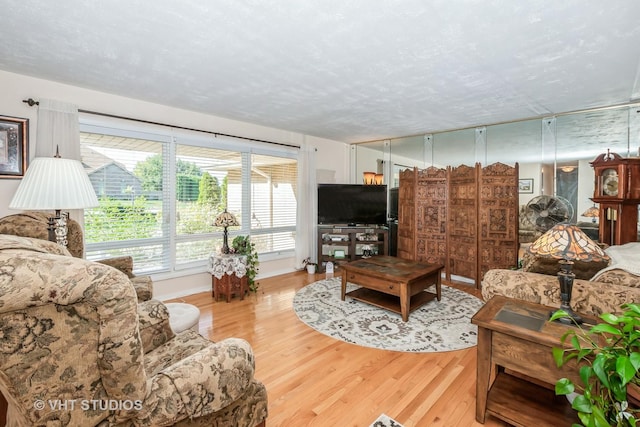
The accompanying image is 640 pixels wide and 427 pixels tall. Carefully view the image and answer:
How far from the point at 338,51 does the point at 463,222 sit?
326cm

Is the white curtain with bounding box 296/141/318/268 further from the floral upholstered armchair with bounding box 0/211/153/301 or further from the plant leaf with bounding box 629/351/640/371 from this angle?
the plant leaf with bounding box 629/351/640/371

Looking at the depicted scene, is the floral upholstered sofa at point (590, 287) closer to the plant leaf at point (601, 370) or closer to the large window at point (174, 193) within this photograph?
the plant leaf at point (601, 370)

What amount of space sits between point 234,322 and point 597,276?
3.07 metres

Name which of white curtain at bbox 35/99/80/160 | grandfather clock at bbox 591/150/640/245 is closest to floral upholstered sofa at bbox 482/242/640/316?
grandfather clock at bbox 591/150/640/245

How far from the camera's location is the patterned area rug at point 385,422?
1701 millimetres

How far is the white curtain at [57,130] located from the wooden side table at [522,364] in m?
3.81

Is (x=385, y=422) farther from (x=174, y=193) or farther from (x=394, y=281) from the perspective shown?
(x=174, y=193)

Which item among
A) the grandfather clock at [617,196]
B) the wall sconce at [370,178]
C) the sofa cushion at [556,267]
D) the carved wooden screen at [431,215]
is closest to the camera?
the sofa cushion at [556,267]

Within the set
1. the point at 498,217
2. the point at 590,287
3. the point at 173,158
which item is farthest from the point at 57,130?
the point at 498,217

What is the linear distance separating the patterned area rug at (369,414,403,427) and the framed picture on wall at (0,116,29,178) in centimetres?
366

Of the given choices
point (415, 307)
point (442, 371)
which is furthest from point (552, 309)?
point (415, 307)

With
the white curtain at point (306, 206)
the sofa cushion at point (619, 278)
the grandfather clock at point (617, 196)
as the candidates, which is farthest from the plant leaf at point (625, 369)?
the white curtain at point (306, 206)

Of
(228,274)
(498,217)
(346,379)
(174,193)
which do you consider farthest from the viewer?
(498,217)

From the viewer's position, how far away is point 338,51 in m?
2.22
